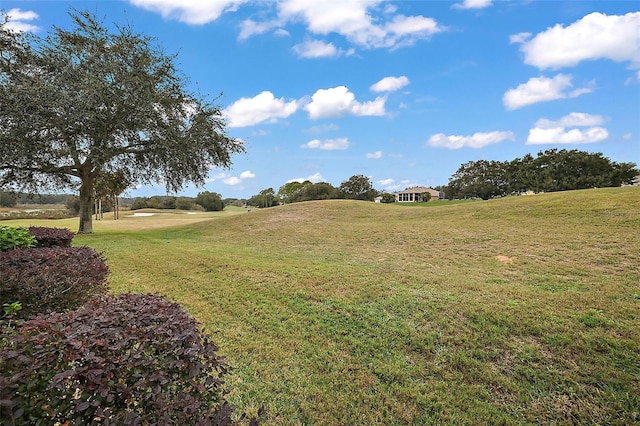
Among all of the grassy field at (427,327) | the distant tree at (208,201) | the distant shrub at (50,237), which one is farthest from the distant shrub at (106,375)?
the distant tree at (208,201)

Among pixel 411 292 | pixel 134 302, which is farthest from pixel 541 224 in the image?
pixel 134 302

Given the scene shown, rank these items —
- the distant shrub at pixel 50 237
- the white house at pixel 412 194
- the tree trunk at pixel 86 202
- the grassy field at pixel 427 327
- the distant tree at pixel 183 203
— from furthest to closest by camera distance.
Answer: the white house at pixel 412 194 → the distant tree at pixel 183 203 → the tree trunk at pixel 86 202 → the distant shrub at pixel 50 237 → the grassy field at pixel 427 327

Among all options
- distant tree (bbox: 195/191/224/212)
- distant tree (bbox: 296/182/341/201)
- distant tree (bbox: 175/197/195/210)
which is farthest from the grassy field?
distant tree (bbox: 195/191/224/212)

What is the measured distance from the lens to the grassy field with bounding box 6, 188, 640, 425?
2.74 meters

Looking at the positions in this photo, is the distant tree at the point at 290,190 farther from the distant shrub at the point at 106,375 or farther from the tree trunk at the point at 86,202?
the distant shrub at the point at 106,375

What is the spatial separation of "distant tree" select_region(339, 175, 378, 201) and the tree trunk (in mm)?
42159

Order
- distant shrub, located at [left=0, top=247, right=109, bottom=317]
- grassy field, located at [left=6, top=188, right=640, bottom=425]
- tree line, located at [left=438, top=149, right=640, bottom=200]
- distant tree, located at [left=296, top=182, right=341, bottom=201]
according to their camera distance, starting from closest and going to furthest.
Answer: grassy field, located at [left=6, top=188, right=640, bottom=425] < distant shrub, located at [left=0, top=247, right=109, bottom=317] < tree line, located at [left=438, top=149, right=640, bottom=200] < distant tree, located at [left=296, top=182, right=341, bottom=201]

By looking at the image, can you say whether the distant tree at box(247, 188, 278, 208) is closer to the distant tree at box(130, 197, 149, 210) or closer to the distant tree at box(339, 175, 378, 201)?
the distant tree at box(339, 175, 378, 201)

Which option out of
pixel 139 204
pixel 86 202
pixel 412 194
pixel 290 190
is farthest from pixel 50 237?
pixel 412 194

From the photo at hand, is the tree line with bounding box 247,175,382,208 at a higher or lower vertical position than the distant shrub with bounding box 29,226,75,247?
higher

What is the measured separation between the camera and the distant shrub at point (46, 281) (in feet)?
10.2

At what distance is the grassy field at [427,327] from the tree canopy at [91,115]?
7.32m

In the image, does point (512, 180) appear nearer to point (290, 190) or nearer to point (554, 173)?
point (554, 173)

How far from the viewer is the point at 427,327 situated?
3.97 meters
